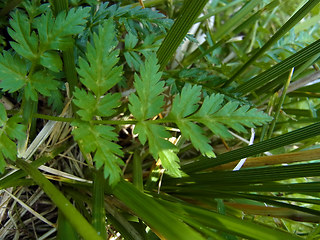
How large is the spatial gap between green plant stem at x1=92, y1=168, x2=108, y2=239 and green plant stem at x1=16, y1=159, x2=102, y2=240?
9 cm

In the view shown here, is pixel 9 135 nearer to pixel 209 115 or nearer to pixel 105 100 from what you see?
pixel 105 100

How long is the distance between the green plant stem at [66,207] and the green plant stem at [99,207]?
9cm

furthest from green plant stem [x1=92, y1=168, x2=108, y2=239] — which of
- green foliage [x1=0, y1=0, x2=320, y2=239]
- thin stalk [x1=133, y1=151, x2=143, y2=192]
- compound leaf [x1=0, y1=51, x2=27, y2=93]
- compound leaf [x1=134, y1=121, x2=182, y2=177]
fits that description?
compound leaf [x1=0, y1=51, x2=27, y2=93]

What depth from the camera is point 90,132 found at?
0.76 m

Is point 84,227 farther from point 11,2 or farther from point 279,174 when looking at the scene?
point 11,2

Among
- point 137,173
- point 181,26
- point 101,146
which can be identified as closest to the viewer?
point 101,146

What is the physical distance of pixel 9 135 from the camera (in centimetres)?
80

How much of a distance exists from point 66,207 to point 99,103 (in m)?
0.26

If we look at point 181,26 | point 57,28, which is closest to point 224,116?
point 181,26

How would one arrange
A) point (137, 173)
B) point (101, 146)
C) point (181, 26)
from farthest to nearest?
point (137, 173), point (181, 26), point (101, 146)

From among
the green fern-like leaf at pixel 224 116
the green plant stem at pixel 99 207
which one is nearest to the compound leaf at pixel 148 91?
the green fern-like leaf at pixel 224 116

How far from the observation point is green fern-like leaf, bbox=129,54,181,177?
0.79 m

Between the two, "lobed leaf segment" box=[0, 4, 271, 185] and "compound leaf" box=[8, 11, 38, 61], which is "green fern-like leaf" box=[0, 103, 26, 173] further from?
"compound leaf" box=[8, 11, 38, 61]

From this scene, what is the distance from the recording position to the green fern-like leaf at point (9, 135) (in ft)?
2.55
